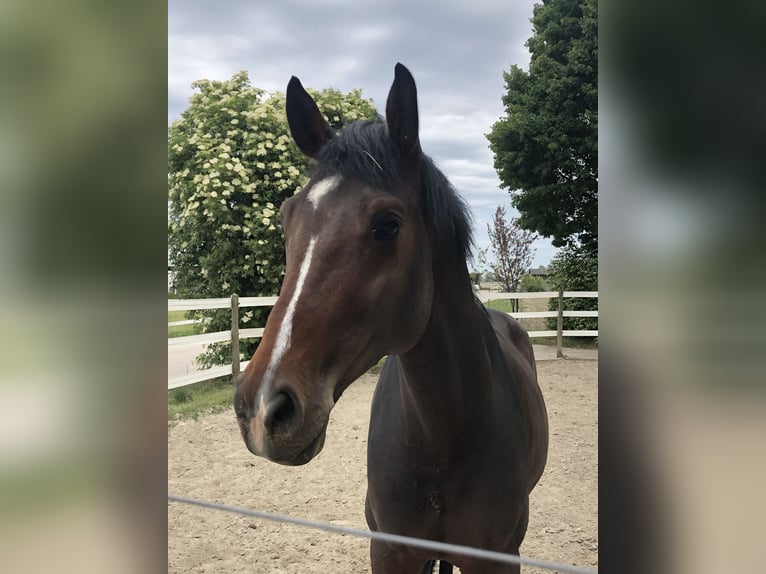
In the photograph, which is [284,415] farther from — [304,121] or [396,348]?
[304,121]

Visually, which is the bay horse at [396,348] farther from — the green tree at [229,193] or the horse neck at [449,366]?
the green tree at [229,193]

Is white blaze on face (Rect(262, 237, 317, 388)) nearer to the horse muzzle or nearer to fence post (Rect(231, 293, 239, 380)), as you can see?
the horse muzzle

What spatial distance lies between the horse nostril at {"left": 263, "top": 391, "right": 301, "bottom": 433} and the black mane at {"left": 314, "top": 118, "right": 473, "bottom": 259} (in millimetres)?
617

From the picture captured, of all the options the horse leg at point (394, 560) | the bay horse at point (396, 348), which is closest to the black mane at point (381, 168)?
the bay horse at point (396, 348)

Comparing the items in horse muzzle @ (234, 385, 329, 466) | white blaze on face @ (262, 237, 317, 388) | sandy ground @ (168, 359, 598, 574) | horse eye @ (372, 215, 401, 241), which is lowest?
sandy ground @ (168, 359, 598, 574)

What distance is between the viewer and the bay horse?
3.51 ft

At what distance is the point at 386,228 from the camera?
1255mm

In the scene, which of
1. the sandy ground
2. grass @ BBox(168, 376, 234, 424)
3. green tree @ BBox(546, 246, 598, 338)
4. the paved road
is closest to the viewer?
the sandy ground

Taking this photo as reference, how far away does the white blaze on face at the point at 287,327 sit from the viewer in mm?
1021

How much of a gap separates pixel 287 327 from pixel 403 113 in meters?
0.72

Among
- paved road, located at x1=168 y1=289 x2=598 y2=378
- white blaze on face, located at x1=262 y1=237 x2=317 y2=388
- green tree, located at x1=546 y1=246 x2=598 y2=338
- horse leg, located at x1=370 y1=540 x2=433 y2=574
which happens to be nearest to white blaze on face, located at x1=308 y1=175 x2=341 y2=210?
white blaze on face, located at x1=262 y1=237 x2=317 y2=388
